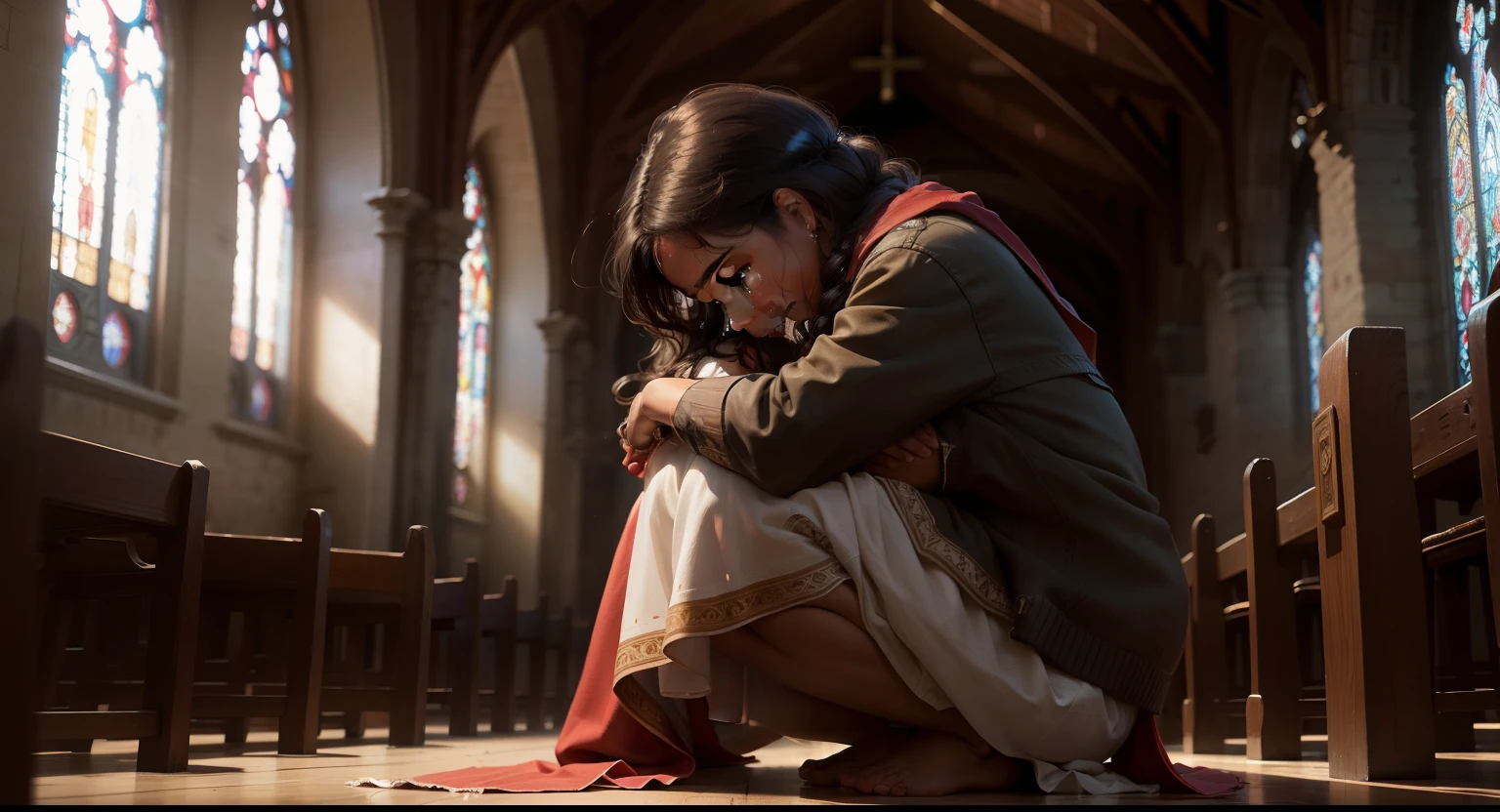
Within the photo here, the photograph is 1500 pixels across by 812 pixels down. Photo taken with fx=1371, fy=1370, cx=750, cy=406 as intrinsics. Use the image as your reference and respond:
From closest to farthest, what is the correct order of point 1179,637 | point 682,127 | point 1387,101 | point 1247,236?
point 1179,637, point 682,127, point 1387,101, point 1247,236

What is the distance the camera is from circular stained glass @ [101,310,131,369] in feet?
24.8

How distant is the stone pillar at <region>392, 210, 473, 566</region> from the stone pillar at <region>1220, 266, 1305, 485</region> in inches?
268

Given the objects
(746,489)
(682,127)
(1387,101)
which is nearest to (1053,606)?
(746,489)

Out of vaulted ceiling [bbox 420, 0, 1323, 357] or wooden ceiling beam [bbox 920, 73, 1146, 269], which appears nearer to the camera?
vaulted ceiling [bbox 420, 0, 1323, 357]

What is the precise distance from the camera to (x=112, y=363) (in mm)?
7641

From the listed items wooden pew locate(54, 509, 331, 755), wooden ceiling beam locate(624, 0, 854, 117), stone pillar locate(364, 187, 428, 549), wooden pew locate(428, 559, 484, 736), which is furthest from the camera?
wooden ceiling beam locate(624, 0, 854, 117)

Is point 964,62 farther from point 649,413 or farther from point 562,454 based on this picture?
point 649,413

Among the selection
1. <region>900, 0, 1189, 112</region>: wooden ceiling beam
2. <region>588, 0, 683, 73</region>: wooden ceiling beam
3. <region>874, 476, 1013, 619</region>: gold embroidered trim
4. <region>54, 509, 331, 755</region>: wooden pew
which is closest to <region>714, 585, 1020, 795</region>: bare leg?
<region>874, 476, 1013, 619</region>: gold embroidered trim

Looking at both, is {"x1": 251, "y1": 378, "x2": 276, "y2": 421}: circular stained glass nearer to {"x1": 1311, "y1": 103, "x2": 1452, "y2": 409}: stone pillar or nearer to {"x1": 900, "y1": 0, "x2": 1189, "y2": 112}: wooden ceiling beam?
{"x1": 1311, "y1": 103, "x2": 1452, "y2": 409}: stone pillar

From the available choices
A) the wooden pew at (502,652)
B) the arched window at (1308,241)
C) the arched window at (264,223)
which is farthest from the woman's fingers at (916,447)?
the arched window at (1308,241)

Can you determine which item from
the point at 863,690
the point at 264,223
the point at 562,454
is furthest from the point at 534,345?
the point at 863,690

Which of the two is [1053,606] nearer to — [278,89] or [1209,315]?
[278,89]

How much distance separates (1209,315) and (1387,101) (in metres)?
5.82

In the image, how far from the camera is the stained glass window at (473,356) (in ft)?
41.9
